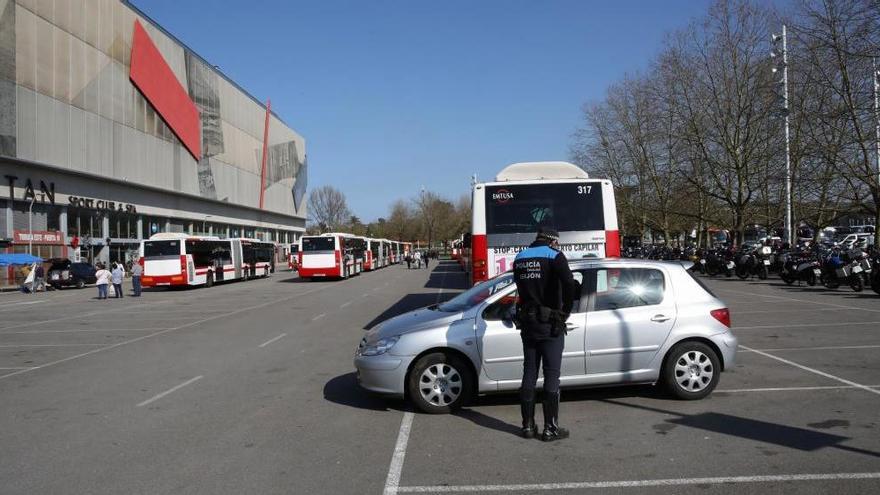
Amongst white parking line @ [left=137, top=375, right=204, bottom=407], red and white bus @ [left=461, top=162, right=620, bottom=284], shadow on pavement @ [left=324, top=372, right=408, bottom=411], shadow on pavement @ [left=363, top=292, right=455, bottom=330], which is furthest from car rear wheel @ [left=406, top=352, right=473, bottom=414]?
shadow on pavement @ [left=363, top=292, right=455, bottom=330]

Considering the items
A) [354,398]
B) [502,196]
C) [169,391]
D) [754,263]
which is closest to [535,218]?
[502,196]

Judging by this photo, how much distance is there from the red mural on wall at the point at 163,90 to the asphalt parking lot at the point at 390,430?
4392 centimetres

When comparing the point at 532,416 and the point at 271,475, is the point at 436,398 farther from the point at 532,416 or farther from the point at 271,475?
the point at 271,475

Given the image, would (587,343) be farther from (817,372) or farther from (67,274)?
(67,274)

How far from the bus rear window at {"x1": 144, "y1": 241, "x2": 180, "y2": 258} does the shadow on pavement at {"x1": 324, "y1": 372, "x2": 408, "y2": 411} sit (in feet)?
86.5

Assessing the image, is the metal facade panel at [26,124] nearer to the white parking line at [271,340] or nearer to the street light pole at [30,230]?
the street light pole at [30,230]

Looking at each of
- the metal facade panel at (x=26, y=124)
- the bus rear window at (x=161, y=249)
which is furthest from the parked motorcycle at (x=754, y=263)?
the metal facade panel at (x=26, y=124)

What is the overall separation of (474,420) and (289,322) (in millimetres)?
10855

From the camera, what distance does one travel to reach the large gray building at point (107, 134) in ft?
125

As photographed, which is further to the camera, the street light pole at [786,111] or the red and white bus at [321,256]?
the red and white bus at [321,256]

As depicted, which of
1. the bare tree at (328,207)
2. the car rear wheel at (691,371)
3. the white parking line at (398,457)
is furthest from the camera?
the bare tree at (328,207)

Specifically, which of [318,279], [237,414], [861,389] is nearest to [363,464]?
[237,414]

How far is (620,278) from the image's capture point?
24.0 feet

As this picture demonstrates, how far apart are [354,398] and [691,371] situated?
3.75 m
